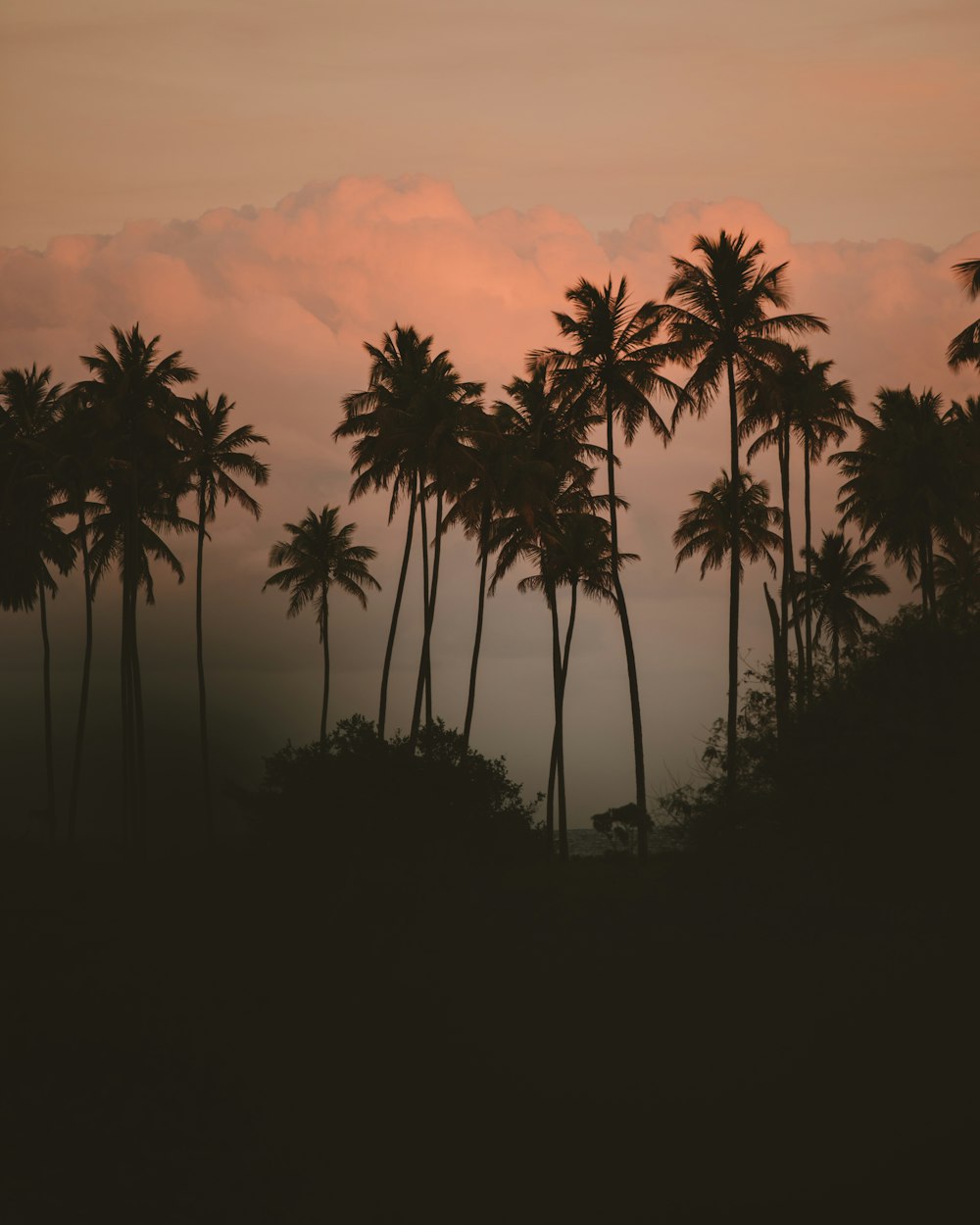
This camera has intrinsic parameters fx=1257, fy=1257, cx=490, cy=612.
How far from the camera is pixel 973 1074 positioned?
81.6 ft

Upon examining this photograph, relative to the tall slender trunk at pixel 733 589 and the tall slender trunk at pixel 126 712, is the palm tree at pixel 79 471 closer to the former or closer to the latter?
the tall slender trunk at pixel 126 712

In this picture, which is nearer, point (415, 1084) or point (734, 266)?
point (415, 1084)

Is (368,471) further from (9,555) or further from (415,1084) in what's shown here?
(415,1084)

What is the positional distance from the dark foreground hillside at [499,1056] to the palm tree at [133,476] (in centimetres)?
1886

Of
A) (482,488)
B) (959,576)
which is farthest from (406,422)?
(959,576)

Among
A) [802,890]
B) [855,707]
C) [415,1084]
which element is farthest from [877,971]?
[415,1084]

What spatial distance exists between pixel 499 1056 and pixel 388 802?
12997mm

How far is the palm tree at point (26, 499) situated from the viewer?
51.3 m

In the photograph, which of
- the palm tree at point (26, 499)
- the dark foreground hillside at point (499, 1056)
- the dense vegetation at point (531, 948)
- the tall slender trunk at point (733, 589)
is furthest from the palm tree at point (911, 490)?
the palm tree at point (26, 499)

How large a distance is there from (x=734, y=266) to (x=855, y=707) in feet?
66.5

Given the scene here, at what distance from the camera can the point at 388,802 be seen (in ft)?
131

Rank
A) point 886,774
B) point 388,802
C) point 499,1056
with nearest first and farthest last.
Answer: point 499,1056
point 886,774
point 388,802

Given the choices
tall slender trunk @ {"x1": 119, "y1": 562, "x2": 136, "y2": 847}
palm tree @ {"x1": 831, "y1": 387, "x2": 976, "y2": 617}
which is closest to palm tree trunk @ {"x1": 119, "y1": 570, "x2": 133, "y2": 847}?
tall slender trunk @ {"x1": 119, "y1": 562, "x2": 136, "y2": 847}

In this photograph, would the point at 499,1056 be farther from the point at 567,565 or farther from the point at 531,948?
the point at 567,565
